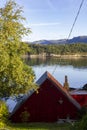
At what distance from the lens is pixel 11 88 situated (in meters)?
27.5

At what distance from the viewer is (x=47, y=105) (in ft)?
106

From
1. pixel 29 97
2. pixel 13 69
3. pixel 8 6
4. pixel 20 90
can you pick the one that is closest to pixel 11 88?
Result: pixel 20 90

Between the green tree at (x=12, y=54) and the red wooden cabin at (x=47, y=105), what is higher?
the green tree at (x=12, y=54)

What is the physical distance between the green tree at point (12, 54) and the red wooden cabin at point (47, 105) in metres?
3.96

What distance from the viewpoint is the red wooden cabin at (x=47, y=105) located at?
31625 mm

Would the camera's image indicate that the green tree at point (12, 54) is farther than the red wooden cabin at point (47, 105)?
No

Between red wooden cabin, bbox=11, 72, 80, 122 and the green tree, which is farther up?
the green tree

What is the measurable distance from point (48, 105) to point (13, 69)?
7952 millimetres

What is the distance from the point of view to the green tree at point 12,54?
80.1 ft

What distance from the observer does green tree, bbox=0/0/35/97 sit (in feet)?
80.1

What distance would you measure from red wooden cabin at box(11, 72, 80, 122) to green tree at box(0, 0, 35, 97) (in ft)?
13.0

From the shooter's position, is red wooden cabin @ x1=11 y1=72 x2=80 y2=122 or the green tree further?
red wooden cabin @ x1=11 y1=72 x2=80 y2=122

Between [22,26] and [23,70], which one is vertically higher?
[22,26]

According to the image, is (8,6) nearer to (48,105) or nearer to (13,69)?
(13,69)
